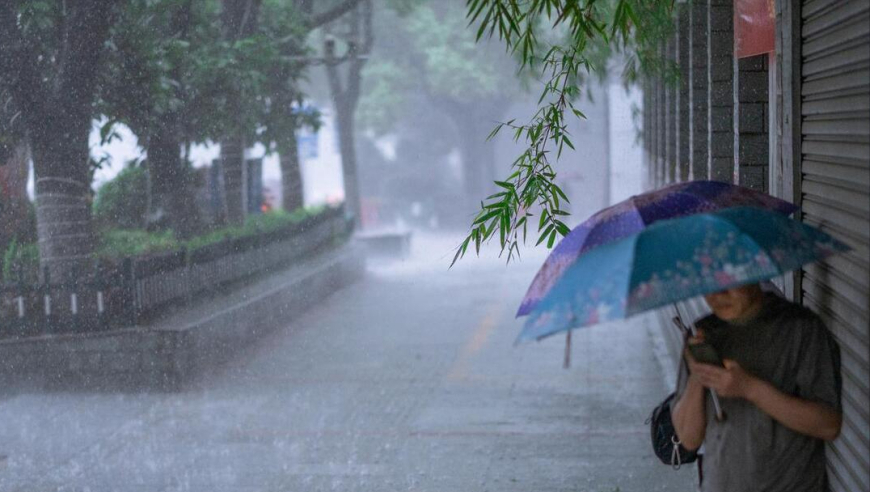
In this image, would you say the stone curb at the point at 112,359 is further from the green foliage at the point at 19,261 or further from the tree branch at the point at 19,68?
the tree branch at the point at 19,68

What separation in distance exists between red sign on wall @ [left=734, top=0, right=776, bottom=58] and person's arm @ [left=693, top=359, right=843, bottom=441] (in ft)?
10.2

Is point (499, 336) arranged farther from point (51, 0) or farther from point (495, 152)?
point (495, 152)

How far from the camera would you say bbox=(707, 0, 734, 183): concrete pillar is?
27.3 ft

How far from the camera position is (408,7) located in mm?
21484

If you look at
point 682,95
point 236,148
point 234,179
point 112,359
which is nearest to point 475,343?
point 682,95

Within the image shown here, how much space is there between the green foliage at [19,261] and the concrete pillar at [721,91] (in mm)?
7124

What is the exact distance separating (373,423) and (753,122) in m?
4.00

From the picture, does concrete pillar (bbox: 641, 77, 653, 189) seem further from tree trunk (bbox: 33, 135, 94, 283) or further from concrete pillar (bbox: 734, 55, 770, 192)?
concrete pillar (bbox: 734, 55, 770, 192)

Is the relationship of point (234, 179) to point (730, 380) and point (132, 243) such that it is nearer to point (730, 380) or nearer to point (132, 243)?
point (132, 243)

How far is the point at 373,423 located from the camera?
30.2ft

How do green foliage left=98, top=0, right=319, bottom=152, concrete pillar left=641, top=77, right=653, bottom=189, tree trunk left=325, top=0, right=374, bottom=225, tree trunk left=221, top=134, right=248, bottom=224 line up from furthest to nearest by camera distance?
tree trunk left=325, top=0, right=374, bottom=225 → tree trunk left=221, top=134, right=248, bottom=224 → concrete pillar left=641, top=77, right=653, bottom=189 → green foliage left=98, top=0, right=319, bottom=152

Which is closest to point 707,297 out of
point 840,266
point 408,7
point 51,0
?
point 840,266

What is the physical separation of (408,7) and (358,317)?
784 centimetres

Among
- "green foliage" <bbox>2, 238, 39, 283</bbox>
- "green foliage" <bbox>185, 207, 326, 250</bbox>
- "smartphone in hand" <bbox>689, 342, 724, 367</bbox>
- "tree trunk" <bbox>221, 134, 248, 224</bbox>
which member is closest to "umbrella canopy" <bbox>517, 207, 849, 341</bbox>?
"smartphone in hand" <bbox>689, 342, 724, 367</bbox>
